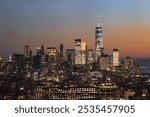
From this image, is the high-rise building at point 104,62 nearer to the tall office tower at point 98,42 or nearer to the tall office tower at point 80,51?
the tall office tower at point 98,42

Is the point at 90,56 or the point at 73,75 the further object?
the point at 73,75

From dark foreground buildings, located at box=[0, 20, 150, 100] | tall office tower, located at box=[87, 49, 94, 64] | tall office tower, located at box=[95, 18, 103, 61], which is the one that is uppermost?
tall office tower, located at box=[95, 18, 103, 61]

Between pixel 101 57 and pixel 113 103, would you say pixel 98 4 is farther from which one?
pixel 113 103

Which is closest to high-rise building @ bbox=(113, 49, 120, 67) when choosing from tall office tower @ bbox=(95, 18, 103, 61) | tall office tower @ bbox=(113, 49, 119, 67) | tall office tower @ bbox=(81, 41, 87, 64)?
tall office tower @ bbox=(113, 49, 119, 67)

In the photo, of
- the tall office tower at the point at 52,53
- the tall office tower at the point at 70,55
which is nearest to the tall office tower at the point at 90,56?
the tall office tower at the point at 70,55

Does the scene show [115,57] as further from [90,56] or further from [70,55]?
[70,55]

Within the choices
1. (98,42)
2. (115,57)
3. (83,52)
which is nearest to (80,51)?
(83,52)

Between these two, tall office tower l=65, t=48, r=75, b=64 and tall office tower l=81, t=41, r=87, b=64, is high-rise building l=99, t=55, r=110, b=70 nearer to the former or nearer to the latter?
tall office tower l=81, t=41, r=87, b=64
